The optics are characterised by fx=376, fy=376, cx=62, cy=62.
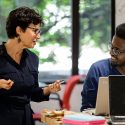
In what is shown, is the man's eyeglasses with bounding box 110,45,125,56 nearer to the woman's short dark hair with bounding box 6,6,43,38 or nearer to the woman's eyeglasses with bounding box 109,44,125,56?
the woman's eyeglasses with bounding box 109,44,125,56

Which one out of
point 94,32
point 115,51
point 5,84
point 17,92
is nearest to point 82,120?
point 5,84

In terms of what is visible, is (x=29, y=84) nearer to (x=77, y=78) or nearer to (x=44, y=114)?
(x=44, y=114)

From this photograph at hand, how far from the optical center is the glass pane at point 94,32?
478 centimetres

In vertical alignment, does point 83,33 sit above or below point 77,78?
above

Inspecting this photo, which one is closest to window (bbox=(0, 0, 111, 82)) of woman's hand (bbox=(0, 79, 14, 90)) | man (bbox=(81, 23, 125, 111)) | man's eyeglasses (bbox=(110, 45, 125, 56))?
man (bbox=(81, 23, 125, 111))

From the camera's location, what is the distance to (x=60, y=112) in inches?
89.5

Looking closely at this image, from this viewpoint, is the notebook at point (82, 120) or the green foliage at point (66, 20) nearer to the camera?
the notebook at point (82, 120)

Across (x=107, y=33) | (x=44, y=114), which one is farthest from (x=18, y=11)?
(x=107, y=33)

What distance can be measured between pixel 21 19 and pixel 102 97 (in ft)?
2.41

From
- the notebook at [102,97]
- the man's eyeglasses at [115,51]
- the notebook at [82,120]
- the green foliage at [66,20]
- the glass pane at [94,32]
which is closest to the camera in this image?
the notebook at [82,120]

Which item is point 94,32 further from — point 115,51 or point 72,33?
point 115,51

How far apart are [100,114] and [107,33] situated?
8.83 feet

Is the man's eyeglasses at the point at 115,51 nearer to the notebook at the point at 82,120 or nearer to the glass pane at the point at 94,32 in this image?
the notebook at the point at 82,120

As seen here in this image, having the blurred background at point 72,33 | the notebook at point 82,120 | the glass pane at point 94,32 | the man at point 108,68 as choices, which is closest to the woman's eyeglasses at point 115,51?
the man at point 108,68
